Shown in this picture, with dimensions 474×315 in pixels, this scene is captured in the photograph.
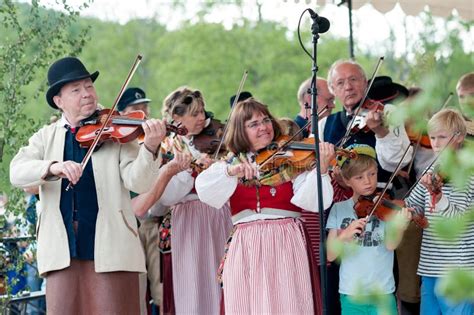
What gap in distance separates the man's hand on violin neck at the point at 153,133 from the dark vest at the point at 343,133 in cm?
129

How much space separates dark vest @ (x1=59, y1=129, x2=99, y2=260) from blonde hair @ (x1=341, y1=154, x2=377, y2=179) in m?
Answer: 1.24

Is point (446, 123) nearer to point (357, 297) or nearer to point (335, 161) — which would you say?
point (335, 161)

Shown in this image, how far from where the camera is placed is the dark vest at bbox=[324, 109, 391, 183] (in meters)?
4.17

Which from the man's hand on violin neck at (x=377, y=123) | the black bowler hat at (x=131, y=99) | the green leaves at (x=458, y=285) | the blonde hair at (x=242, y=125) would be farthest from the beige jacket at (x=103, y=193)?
the green leaves at (x=458, y=285)

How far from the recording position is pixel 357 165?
3803 mm

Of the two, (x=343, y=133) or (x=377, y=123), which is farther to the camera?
(x=343, y=133)

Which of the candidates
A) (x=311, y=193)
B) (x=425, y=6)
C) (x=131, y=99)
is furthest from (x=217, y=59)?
(x=311, y=193)

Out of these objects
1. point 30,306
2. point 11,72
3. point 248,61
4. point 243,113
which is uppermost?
point 248,61

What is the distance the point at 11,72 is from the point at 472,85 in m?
2.57

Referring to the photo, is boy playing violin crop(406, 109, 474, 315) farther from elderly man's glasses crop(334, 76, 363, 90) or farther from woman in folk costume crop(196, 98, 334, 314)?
elderly man's glasses crop(334, 76, 363, 90)

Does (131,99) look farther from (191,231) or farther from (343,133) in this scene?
(343,133)

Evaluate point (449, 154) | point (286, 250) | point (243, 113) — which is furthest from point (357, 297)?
point (243, 113)

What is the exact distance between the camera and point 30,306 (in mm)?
5906

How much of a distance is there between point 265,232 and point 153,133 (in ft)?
2.32
